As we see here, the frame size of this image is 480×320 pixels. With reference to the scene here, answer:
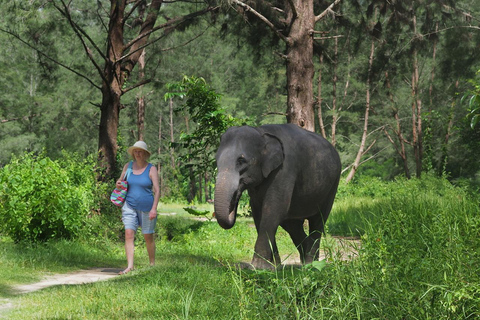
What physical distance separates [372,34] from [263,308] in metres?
10.3

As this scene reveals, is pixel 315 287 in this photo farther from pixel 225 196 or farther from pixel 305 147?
pixel 305 147

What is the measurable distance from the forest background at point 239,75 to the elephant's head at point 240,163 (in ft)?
13.4

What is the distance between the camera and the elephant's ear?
5738mm

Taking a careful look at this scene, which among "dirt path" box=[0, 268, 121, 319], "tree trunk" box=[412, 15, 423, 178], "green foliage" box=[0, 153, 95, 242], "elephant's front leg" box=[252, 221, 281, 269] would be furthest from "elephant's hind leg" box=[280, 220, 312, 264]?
"tree trunk" box=[412, 15, 423, 178]

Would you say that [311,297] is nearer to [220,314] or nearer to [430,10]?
[220,314]

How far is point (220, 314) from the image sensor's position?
163 inches

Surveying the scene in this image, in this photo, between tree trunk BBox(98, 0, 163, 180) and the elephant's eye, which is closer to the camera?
the elephant's eye

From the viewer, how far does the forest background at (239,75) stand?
1178 cm

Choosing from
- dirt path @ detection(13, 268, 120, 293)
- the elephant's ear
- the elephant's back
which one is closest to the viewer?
the elephant's ear

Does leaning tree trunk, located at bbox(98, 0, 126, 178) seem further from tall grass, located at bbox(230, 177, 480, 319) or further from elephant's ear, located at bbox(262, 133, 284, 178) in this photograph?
tall grass, located at bbox(230, 177, 480, 319)

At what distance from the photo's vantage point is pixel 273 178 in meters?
5.88

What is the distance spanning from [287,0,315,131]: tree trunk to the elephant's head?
4700mm

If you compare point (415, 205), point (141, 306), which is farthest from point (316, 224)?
point (141, 306)

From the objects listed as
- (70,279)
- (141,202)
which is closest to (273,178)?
(141,202)
